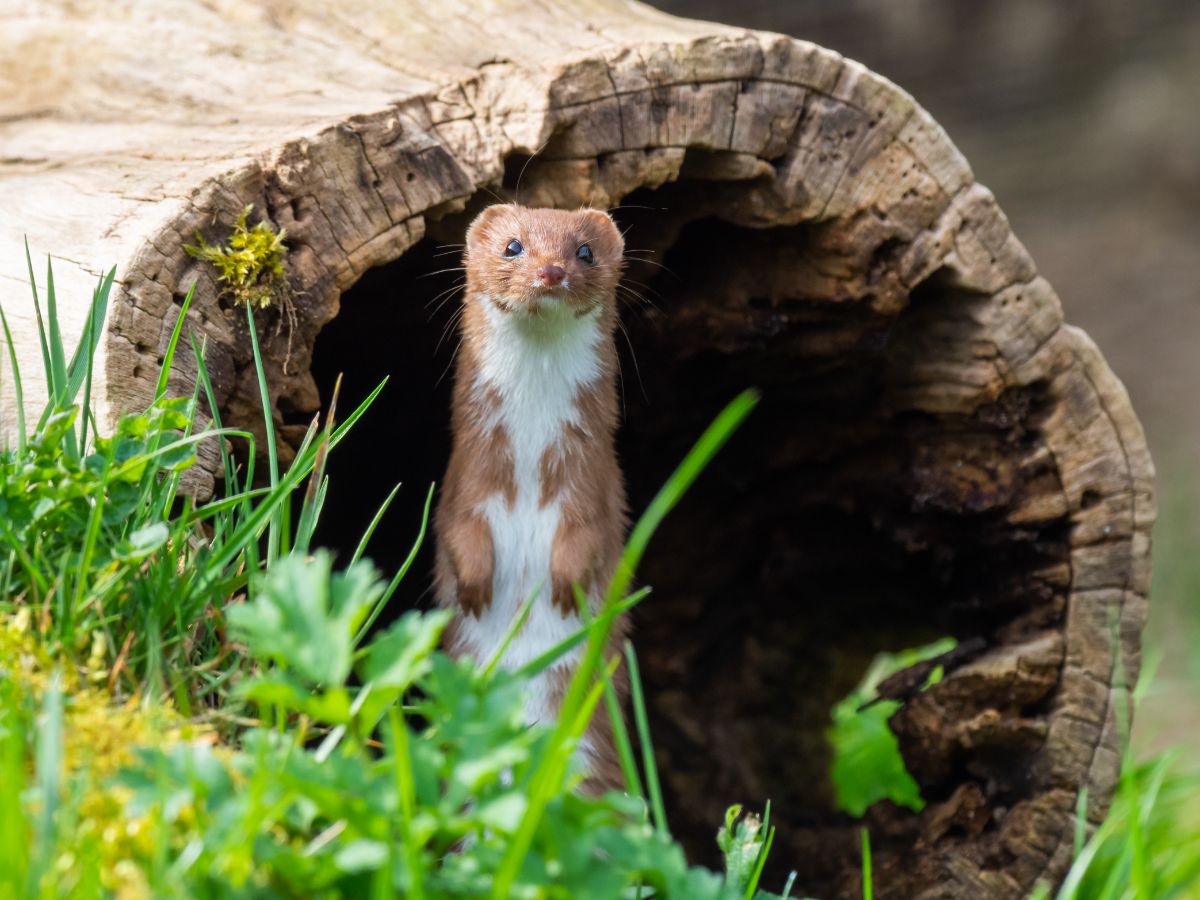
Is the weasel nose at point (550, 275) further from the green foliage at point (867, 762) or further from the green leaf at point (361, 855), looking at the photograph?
the green leaf at point (361, 855)

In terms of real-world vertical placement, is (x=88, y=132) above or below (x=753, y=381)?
above

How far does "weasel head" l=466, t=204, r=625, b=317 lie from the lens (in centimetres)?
349

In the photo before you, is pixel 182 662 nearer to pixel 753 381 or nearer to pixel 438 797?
pixel 438 797

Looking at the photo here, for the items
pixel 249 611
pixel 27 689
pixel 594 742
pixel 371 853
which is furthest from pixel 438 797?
pixel 594 742

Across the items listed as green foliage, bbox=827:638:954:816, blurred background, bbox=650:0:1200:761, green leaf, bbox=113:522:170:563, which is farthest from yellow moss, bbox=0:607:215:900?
blurred background, bbox=650:0:1200:761

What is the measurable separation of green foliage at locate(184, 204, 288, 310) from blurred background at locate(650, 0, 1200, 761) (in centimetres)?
626

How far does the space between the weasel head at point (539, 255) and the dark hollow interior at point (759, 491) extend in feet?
0.63

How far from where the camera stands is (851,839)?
4.30 meters

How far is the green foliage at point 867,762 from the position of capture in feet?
13.8

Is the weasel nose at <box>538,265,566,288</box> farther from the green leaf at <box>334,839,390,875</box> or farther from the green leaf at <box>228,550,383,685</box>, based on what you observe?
the green leaf at <box>334,839,390,875</box>

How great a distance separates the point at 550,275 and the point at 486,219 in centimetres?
29

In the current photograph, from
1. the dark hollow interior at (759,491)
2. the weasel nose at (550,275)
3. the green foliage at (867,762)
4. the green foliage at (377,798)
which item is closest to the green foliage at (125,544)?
the green foliage at (377,798)

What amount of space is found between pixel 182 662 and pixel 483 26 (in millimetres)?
2123

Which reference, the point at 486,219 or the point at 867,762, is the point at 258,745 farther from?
the point at 867,762
